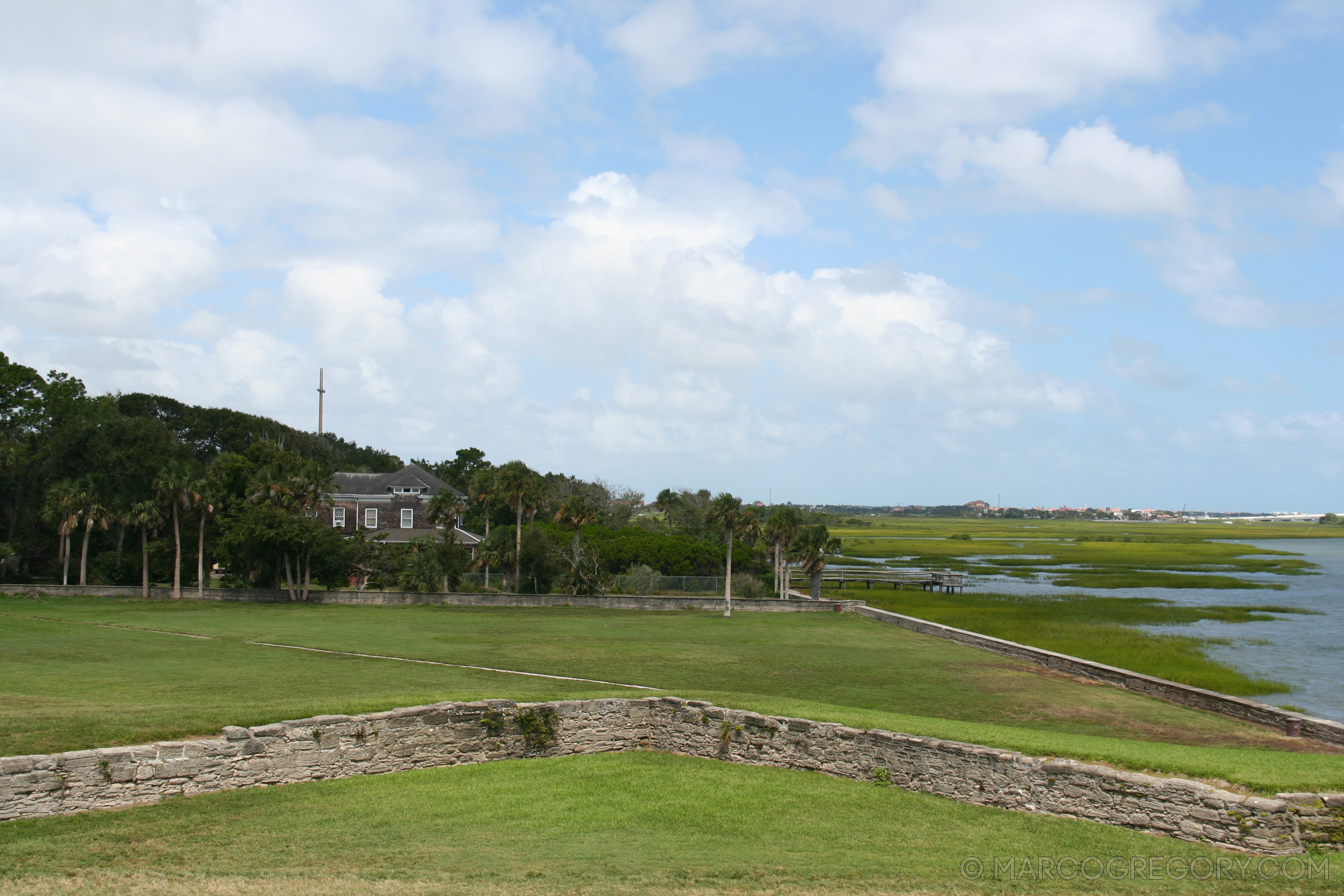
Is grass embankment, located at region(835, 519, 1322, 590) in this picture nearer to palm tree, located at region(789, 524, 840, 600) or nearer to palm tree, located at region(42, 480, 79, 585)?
palm tree, located at region(789, 524, 840, 600)

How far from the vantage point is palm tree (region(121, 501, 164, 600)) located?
172 ft

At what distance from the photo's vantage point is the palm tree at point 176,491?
51469 millimetres

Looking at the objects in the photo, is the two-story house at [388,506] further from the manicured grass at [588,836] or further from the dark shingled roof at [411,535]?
the manicured grass at [588,836]

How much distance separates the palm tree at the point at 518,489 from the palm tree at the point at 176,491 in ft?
58.6

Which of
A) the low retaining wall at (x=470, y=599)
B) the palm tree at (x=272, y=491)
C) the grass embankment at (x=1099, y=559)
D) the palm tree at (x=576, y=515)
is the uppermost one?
the palm tree at (x=272, y=491)

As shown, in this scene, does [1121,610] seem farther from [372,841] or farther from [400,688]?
[372,841]

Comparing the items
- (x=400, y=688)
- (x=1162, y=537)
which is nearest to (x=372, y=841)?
(x=400, y=688)

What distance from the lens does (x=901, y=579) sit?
251ft

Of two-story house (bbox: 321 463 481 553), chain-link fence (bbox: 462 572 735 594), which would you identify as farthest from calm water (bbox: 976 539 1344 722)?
two-story house (bbox: 321 463 481 553)

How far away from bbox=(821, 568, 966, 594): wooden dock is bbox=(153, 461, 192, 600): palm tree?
46.1 m

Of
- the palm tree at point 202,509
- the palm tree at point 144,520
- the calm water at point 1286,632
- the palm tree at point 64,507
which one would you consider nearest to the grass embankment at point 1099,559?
the calm water at point 1286,632

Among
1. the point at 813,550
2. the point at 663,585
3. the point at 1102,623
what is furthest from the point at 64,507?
the point at 1102,623

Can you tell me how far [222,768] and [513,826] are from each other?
4449mm

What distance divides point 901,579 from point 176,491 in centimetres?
5506
